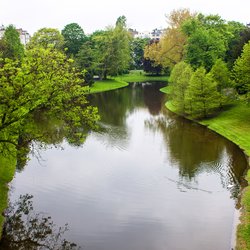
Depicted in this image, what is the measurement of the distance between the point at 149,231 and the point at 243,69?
34930mm

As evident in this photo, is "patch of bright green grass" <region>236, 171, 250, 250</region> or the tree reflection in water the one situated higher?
"patch of bright green grass" <region>236, 171, 250, 250</region>

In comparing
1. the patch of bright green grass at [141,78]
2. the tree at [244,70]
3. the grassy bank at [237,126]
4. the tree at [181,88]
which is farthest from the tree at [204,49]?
the patch of bright green grass at [141,78]

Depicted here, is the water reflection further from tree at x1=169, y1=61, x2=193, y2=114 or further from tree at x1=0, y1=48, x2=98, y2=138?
tree at x1=0, y1=48, x2=98, y2=138

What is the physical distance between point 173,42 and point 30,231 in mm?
79255

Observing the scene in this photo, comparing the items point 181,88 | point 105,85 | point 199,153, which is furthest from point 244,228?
point 105,85

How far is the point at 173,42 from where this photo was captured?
315 feet

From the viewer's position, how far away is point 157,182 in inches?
1336

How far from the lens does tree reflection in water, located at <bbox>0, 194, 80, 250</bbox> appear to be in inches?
922

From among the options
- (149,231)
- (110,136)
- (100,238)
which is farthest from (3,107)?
(110,136)

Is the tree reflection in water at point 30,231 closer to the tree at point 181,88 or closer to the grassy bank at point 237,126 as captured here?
the grassy bank at point 237,126

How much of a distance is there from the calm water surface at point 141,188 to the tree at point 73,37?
73.0 metres

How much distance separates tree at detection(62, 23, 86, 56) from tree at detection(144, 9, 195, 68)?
30.8 m

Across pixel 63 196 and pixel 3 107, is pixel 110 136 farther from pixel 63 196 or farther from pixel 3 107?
pixel 3 107

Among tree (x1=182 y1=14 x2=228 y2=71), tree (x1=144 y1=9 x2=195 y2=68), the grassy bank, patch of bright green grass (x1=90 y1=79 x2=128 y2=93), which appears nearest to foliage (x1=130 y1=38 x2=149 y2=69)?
patch of bright green grass (x1=90 y1=79 x2=128 y2=93)
